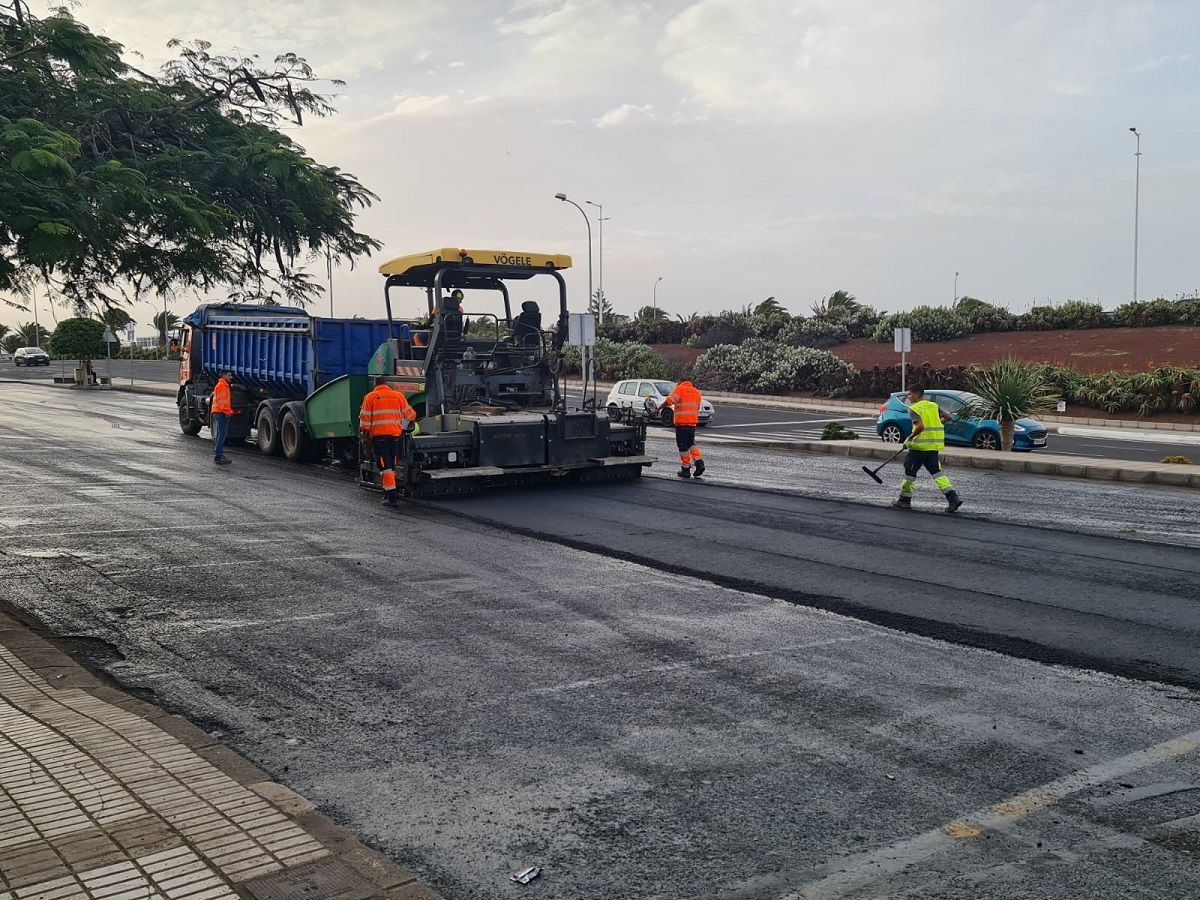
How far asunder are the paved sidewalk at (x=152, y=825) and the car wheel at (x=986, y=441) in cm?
2023

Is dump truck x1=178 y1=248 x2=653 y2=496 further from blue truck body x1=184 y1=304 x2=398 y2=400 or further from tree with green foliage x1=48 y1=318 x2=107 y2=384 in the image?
tree with green foliage x1=48 y1=318 x2=107 y2=384

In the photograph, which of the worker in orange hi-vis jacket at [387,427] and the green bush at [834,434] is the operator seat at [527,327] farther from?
the green bush at [834,434]

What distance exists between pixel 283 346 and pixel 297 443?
7.12ft

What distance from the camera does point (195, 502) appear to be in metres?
14.2

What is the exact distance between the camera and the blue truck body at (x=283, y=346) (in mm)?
18922

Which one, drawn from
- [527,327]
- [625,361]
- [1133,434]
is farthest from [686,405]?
[625,361]

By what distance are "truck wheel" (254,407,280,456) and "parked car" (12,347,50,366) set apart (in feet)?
195

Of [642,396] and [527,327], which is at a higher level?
[527,327]

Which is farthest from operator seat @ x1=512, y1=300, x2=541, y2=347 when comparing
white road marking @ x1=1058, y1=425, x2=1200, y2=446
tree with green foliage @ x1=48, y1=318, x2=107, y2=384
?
tree with green foliage @ x1=48, y1=318, x2=107, y2=384

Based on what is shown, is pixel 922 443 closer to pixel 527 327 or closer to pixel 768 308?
pixel 527 327

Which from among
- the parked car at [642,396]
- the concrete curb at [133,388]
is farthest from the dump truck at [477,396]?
the concrete curb at [133,388]

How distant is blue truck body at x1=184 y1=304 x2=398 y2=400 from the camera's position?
18.9 metres

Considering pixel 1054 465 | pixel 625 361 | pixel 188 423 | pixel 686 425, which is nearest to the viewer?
pixel 686 425

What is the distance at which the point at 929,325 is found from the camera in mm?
47344
